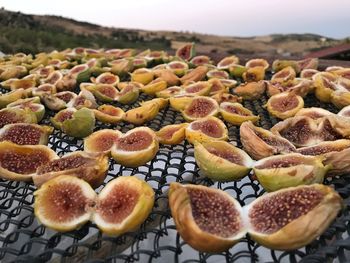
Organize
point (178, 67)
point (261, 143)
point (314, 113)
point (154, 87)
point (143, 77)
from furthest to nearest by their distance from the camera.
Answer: point (178, 67), point (143, 77), point (154, 87), point (314, 113), point (261, 143)

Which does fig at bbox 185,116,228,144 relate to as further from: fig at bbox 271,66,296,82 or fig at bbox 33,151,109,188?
fig at bbox 271,66,296,82

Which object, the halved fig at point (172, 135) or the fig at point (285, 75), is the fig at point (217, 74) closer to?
the fig at point (285, 75)

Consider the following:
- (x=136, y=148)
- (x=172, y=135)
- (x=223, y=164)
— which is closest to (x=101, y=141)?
(x=136, y=148)

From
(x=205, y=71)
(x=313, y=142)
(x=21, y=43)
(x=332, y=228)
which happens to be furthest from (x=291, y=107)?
(x=21, y=43)

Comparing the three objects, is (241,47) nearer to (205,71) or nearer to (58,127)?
(205,71)

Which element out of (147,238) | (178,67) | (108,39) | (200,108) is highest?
(200,108)

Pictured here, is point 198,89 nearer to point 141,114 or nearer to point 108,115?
point 141,114

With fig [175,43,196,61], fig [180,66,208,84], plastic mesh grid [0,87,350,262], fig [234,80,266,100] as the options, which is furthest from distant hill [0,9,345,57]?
plastic mesh grid [0,87,350,262]
